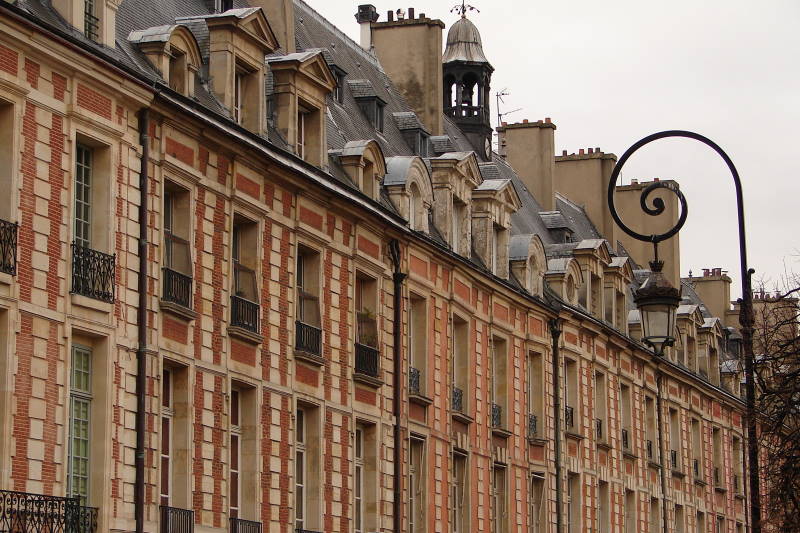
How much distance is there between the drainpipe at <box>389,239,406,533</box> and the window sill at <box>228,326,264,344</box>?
5987mm

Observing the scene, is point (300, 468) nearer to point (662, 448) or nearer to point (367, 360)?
point (367, 360)

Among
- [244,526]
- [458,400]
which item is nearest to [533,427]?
Answer: [458,400]

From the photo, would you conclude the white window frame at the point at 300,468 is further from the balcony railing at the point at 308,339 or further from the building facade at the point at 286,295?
the balcony railing at the point at 308,339

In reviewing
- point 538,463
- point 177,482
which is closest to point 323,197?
point 177,482

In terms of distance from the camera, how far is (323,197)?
32125 mm

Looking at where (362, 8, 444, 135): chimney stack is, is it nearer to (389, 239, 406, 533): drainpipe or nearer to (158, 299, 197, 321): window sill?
(389, 239, 406, 533): drainpipe

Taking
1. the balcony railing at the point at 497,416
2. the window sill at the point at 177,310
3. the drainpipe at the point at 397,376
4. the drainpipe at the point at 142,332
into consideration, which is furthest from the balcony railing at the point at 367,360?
the drainpipe at the point at 142,332

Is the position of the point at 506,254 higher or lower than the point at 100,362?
higher

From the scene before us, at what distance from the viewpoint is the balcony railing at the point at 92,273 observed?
79.7 ft

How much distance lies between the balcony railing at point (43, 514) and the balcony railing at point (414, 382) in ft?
40.4

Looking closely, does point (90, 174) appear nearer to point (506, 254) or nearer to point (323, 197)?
point (323, 197)

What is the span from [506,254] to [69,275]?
19267 millimetres

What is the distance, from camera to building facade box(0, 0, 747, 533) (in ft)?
78.5

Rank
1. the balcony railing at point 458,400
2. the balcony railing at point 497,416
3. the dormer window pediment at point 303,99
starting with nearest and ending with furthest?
the dormer window pediment at point 303,99 → the balcony railing at point 458,400 → the balcony railing at point 497,416
